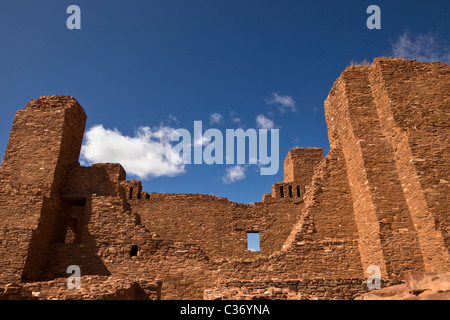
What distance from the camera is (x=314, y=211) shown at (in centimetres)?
1141

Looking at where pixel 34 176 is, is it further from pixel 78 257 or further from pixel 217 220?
pixel 217 220

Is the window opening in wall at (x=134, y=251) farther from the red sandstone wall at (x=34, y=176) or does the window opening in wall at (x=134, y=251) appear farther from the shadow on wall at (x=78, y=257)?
the red sandstone wall at (x=34, y=176)

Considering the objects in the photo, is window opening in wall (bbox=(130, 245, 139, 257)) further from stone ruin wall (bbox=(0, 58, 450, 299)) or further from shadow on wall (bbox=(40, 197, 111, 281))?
shadow on wall (bbox=(40, 197, 111, 281))

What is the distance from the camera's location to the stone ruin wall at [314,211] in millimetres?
9219

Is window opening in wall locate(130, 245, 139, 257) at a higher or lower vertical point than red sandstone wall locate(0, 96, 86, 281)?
lower

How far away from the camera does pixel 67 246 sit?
11414mm

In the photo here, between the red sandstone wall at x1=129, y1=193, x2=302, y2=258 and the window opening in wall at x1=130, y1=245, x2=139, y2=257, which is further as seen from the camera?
the red sandstone wall at x1=129, y1=193, x2=302, y2=258

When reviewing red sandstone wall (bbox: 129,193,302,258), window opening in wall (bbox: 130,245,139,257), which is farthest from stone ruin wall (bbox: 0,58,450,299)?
red sandstone wall (bbox: 129,193,302,258)

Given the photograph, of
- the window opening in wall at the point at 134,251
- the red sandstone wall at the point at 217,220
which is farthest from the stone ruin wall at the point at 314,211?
the red sandstone wall at the point at 217,220

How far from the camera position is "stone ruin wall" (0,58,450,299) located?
9219 mm

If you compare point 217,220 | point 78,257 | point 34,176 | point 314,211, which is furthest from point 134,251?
point 217,220

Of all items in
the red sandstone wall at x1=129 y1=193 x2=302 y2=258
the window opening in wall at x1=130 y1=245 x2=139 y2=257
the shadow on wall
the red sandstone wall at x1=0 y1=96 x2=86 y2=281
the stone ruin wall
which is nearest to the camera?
the stone ruin wall

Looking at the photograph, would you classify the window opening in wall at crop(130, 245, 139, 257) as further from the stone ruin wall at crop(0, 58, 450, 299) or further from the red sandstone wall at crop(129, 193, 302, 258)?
the red sandstone wall at crop(129, 193, 302, 258)

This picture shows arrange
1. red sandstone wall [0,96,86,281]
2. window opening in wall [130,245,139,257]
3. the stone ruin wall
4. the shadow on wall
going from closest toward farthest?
the stone ruin wall → red sandstone wall [0,96,86,281] → the shadow on wall → window opening in wall [130,245,139,257]
